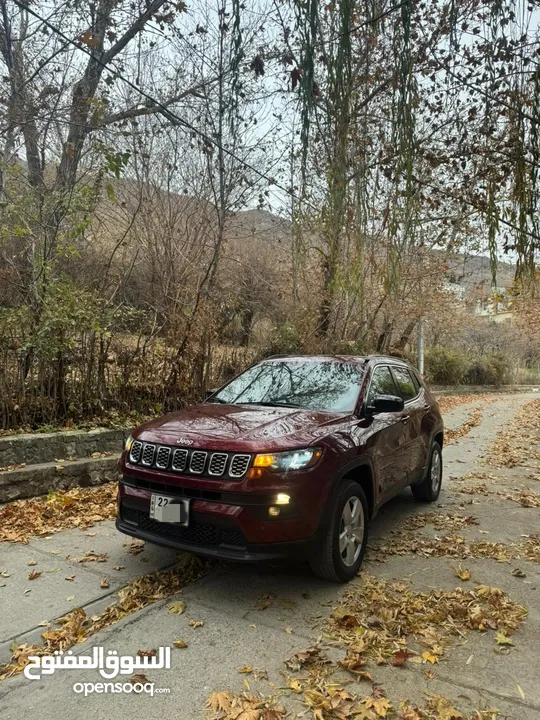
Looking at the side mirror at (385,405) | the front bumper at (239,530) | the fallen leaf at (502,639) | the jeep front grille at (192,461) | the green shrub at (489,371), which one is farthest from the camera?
the green shrub at (489,371)

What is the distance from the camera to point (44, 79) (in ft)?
26.5

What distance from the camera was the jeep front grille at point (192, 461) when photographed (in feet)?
11.2

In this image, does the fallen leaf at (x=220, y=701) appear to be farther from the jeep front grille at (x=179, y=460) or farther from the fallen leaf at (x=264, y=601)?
the jeep front grille at (x=179, y=460)

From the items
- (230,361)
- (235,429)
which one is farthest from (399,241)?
(230,361)

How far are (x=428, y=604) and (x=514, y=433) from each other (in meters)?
10.2

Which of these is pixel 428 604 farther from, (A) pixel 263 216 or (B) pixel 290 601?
(A) pixel 263 216

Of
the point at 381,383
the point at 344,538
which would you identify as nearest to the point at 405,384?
the point at 381,383

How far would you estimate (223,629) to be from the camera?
3139 mm

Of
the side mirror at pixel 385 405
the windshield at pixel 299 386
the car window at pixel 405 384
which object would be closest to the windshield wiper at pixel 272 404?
the windshield at pixel 299 386

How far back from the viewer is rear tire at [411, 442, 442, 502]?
235 inches

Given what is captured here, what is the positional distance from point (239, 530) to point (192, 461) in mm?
590

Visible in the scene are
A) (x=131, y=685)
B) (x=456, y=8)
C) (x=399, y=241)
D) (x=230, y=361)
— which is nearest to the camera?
(x=456, y=8)

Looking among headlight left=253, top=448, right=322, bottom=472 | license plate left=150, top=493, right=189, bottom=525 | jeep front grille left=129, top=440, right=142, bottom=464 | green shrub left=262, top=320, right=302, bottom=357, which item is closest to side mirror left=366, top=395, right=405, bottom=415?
headlight left=253, top=448, right=322, bottom=472

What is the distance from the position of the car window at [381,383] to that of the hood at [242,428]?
2.19 feet
